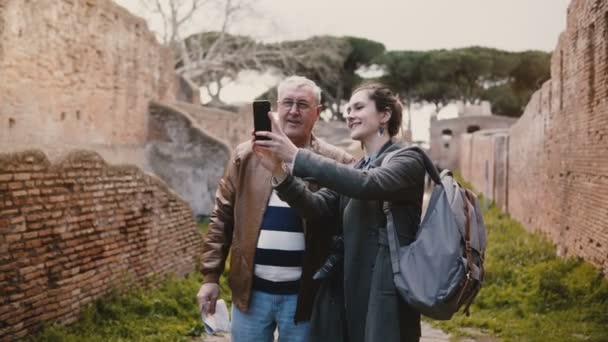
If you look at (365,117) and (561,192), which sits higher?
(365,117)

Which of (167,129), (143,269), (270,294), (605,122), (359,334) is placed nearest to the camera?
(359,334)

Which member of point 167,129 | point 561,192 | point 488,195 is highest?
point 167,129

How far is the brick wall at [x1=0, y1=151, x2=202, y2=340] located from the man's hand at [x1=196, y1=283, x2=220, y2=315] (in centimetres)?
212

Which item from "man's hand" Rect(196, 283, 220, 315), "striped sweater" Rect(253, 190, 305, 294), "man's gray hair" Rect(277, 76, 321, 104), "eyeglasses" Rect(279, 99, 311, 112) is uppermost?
"man's gray hair" Rect(277, 76, 321, 104)

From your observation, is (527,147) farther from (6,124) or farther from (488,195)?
(6,124)

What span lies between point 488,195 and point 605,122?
12.4m

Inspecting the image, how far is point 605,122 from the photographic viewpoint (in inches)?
273

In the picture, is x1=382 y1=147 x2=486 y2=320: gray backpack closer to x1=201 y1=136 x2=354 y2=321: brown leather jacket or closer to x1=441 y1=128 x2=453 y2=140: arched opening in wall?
x1=201 y1=136 x2=354 y2=321: brown leather jacket

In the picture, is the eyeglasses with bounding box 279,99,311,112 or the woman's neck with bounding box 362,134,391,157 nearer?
the woman's neck with bounding box 362,134,391,157

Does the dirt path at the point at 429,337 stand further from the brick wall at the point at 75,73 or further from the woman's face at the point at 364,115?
the brick wall at the point at 75,73

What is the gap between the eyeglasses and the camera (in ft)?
8.86

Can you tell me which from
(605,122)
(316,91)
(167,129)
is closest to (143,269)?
(316,91)

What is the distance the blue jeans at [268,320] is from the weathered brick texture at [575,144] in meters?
5.23

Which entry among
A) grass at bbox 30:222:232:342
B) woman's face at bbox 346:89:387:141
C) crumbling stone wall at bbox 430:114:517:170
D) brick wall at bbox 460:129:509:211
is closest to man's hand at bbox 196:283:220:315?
woman's face at bbox 346:89:387:141
